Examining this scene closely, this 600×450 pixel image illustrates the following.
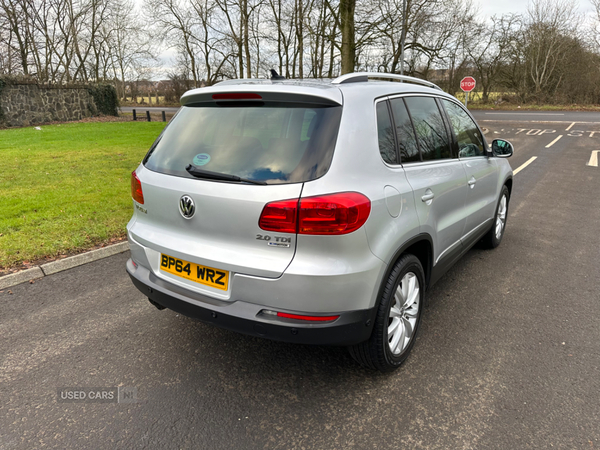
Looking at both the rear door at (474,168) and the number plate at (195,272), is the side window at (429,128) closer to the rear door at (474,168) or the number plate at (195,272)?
the rear door at (474,168)

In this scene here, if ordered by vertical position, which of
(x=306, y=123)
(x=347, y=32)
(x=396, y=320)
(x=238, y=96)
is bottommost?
(x=396, y=320)

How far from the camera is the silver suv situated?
6.83 feet

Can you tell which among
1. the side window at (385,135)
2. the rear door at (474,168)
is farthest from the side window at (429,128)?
the side window at (385,135)

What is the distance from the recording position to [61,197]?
6.70 m

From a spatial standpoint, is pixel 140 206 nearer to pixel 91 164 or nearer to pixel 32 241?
pixel 32 241

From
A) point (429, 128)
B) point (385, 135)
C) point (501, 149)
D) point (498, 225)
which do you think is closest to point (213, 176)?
point (385, 135)

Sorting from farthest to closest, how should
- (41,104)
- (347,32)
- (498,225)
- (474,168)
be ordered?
(41,104), (347,32), (498,225), (474,168)

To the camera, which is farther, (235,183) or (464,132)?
(464,132)

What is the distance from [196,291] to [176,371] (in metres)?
0.68

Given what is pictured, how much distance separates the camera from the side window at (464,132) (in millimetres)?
3571

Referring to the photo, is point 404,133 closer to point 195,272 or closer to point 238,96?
point 238,96

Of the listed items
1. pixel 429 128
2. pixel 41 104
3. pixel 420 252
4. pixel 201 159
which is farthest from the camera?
pixel 41 104

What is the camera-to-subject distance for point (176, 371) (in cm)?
265

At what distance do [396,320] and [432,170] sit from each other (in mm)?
1087
